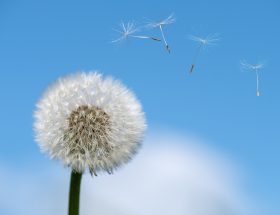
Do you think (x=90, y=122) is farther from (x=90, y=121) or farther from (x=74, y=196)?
(x=74, y=196)

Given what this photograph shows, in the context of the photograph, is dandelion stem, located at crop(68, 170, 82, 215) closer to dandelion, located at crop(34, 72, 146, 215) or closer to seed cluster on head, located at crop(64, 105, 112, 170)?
dandelion, located at crop(34, 72, 146, 215)

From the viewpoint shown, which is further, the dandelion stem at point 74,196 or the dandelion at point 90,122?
the dandelion at point 90,122

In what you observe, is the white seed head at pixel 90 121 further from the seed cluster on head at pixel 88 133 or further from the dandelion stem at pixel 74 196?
the dandelion stem at pixel 74 196

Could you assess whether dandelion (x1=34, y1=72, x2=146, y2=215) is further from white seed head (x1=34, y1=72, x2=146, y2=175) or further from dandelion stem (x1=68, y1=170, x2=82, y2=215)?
dandelion stem (x1=68, y1=170, x2=82, y2=215)

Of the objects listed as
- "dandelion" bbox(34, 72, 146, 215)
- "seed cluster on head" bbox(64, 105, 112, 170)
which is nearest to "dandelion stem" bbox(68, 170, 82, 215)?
"dandelion" bbox(34, 72, 146, 215)

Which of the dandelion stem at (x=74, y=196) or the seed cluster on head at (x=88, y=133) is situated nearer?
the dandelion stem at (x=74, y=196)

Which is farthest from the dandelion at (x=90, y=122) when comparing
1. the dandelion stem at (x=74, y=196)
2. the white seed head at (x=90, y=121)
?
the dandelion stem at (x=74, y=196)

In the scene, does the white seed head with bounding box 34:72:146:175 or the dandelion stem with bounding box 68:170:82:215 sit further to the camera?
the white seed head with bounding box 34:72:146:175

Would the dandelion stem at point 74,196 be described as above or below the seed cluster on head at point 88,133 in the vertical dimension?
below

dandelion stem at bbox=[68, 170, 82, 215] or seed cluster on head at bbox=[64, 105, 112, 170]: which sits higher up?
seed cluster on head at bbox=[64, 105, 112, 170]

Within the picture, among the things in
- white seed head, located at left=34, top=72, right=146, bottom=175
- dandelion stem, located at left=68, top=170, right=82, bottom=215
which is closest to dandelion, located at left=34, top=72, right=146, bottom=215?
white seed head, located at left=34, top=72, right=146, bottom=175
